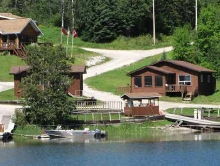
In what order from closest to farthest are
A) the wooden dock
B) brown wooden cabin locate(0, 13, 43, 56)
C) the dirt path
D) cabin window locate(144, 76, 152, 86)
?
the wooden dock
the dirt path
cabin window locate(144, 76, 152, 86)
brown wooden cabin locate(0, 13, 43, 56)

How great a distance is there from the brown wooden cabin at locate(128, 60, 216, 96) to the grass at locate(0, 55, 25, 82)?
66.1 feet

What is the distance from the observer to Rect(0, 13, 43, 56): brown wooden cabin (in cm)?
9100

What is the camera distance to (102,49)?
4284 inches

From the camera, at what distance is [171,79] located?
7331 cm

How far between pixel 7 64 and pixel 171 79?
27.8 m

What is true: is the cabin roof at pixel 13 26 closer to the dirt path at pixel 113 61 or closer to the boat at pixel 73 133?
the dirt path at pixel 113 61

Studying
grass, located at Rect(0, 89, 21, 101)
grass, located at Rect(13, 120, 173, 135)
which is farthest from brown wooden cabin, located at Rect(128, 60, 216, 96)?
grass, located at Rect(13, 120, 173, 135)

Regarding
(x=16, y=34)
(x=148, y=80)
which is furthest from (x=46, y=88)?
(x=16, y=34)

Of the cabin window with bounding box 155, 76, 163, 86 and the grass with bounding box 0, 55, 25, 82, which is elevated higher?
the grass with bounding box 0, 55, 25, 82

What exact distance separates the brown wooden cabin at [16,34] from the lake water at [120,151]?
146 feet

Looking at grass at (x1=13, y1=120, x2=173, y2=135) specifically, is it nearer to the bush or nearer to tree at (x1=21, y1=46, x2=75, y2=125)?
the bush

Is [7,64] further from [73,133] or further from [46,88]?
[73,133]

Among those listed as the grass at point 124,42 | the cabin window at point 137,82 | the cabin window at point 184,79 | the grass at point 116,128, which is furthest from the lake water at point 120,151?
the grass at point 124,42

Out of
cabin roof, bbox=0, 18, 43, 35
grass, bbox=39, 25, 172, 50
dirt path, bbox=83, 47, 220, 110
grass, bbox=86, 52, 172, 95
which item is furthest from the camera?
grass, bbox=39, 25, 172, 50
